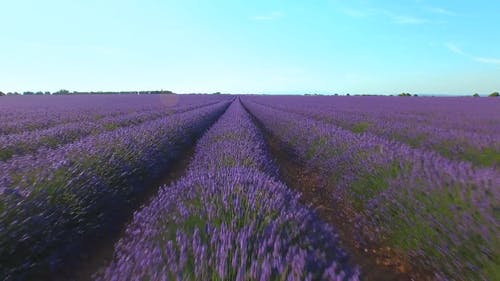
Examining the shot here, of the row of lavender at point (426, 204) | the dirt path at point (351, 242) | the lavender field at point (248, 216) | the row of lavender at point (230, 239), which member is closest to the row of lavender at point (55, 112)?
the lavender field at point (248, 216)

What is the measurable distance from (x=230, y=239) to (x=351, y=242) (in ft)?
8.17

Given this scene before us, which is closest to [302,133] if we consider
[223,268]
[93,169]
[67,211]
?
[93,169]

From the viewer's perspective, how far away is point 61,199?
323 centimetres

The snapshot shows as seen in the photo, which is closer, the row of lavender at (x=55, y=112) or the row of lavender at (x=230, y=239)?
the row of lavender at (x=230, y=239)

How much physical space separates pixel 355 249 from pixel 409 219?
2.71ft

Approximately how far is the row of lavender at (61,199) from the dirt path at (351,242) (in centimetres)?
219

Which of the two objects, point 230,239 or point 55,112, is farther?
point 55,112

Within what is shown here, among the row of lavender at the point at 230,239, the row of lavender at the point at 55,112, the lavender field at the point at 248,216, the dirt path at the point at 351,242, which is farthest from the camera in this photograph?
the row of lavender at the point at 55,112

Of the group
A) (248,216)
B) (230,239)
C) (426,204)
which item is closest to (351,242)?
(426,204)

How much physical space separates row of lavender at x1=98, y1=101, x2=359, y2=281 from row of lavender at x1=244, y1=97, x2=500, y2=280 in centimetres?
90

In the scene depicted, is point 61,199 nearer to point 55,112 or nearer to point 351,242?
point 351,242

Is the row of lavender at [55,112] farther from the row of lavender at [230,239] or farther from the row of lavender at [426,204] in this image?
the row of lavender at [426,204]

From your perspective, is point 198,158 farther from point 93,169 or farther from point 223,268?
point 223,268

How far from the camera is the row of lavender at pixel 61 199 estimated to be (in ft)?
8.55
